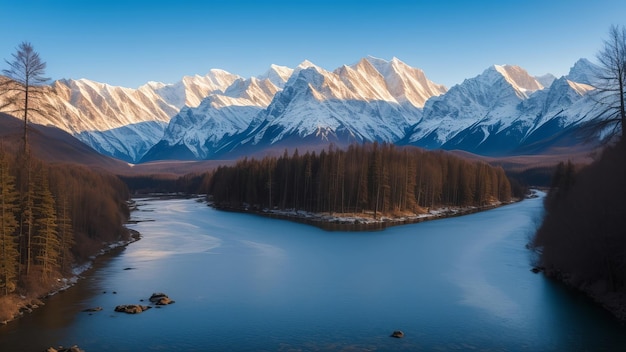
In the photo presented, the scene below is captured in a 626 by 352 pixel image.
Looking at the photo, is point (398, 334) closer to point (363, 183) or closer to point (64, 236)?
point (64, 236)

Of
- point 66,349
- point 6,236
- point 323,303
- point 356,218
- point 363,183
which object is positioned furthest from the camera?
point 363,183

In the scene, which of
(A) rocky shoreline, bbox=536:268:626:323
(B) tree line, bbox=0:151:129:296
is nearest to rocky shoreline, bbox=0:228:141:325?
(B) tree line, bbox=0:151:129:296

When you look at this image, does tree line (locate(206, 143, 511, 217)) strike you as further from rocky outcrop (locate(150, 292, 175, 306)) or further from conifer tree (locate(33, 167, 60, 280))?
conifer tree (locate(33, 167, 60, 280))

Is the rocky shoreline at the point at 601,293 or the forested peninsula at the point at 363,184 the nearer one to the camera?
the rocky shoreline at the point at 601,293

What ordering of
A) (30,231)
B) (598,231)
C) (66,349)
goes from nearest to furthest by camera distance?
(66,349)
(598,231)
(30,231)

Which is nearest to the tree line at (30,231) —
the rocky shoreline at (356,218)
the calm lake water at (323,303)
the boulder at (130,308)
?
the calm lake water at (323,303)

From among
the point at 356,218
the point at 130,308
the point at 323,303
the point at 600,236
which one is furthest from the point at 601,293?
the point at 356,218

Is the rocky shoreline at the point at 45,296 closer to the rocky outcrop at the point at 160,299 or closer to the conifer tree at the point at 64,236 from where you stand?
the conifer tree at the point at 64,236
